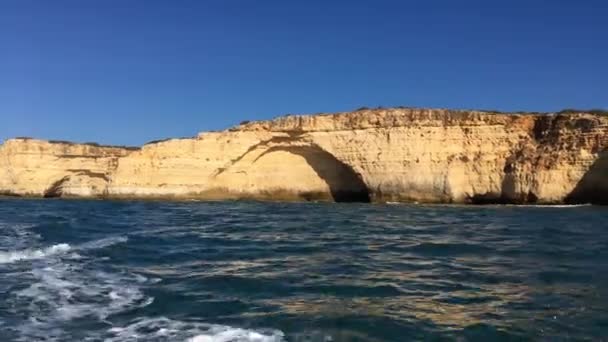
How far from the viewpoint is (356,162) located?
4041 cm

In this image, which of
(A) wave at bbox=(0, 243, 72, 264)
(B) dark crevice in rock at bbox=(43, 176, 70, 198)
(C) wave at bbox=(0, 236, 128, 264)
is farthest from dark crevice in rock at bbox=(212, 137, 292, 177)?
(A) wave at bbox=(0, 243, 72, 264)

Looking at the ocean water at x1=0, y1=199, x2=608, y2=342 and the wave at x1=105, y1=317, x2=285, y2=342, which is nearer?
the wave at x1=105, y1=317, x2=285, y2=342

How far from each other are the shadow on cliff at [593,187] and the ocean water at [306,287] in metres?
19.8

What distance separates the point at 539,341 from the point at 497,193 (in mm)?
31920

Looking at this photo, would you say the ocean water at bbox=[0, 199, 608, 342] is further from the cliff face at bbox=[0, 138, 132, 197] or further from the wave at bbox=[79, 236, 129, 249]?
the cliff face at bbox=[0, 138, 132, 197]

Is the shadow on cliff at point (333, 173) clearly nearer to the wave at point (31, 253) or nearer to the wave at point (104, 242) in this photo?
the wave at point (104, 242)

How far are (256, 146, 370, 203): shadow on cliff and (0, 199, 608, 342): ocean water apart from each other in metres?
27.8

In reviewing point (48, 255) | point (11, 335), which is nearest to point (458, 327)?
point (11, 335)

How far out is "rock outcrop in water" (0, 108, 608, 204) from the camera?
111ft

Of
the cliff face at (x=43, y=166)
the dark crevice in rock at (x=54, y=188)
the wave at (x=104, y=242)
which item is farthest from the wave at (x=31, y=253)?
the dark crevice in rock at (x=54, y=188)

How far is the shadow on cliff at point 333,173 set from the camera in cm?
4341

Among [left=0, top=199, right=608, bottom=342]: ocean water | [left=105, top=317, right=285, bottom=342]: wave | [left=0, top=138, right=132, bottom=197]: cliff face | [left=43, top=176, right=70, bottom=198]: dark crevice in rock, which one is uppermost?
[left=0, top=138, right=132, bottom=197]: cliff face

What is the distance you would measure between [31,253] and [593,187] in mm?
31269

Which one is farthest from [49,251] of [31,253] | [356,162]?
[356,162]
